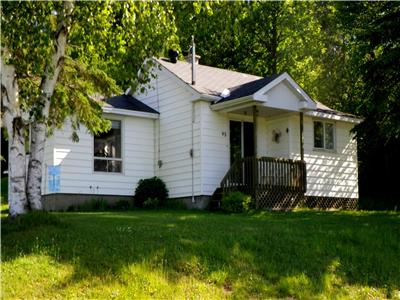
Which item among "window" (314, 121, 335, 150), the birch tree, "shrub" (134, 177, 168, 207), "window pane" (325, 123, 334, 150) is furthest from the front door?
the birch tree

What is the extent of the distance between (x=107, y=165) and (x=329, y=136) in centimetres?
779

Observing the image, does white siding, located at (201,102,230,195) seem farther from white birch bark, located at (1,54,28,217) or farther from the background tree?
white birch bark, located at (1,54,28,217)

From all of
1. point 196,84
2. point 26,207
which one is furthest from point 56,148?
point 26,207

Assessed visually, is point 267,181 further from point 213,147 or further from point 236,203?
point 213,147

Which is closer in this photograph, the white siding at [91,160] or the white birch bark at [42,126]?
the white birch bark at [42,126]

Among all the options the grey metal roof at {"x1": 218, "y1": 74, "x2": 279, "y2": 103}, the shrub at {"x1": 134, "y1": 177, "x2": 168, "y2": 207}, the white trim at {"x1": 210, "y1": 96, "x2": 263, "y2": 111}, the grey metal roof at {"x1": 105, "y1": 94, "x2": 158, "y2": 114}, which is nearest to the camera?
the white trim at {"x1": 210, "y1": 96, "x2": 263, "y2": 111}

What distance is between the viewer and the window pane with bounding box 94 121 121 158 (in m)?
18.9

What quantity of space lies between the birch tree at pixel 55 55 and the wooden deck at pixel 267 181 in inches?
241

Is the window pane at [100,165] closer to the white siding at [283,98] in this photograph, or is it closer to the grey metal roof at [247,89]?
the grey metal roof at [247,89]

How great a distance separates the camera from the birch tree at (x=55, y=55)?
385 inches

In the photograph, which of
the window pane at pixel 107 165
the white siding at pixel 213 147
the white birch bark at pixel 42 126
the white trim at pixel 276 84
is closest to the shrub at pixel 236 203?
the white siding at pixel 213 147

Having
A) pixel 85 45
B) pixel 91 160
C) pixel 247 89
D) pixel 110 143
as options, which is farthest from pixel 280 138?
pixel 85 45

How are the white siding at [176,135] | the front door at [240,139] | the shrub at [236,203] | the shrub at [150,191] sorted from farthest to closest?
the front door at [240,139] < the shrub at [150,191] < the white siding at [176,135] < the shrub at [236,203]

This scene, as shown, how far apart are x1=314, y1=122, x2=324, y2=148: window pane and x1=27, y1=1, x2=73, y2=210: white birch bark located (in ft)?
38.5
